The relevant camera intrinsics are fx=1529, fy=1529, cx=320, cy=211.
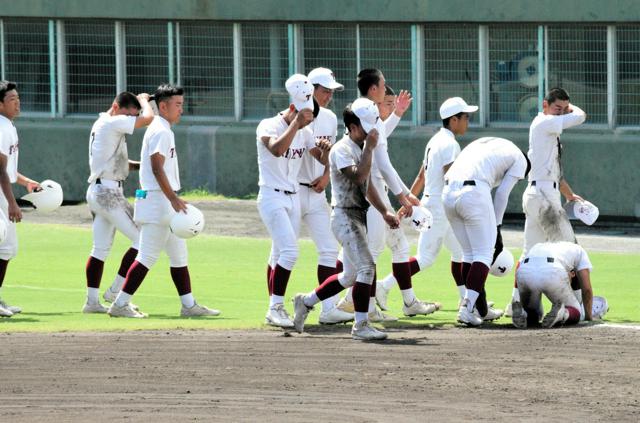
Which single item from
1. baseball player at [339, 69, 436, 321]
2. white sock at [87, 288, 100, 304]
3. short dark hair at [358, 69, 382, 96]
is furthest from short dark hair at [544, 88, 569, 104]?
white sock at [87, 288, 100, 304]

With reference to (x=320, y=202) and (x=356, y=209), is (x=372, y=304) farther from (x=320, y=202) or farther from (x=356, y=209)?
(x=356, y=209)

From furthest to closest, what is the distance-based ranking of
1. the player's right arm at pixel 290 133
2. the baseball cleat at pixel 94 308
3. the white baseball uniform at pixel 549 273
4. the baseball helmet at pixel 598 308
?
the baseball cleat at pixel 94 308, the baseball helmet at pixel 598 308, the white baseball uniform at pixel 549 273, the player's right arm at pixel 290 133

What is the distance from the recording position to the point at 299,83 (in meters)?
13.1

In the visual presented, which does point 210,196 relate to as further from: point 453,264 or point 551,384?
point 551,384

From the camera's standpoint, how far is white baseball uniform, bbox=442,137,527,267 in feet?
44.6

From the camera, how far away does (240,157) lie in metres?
26.4

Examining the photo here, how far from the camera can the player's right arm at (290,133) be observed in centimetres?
1304

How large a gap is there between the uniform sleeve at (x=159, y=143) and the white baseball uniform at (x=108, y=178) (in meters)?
1.16

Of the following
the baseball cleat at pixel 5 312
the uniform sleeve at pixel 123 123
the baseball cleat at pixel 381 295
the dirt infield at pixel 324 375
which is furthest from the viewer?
the uniform sleeve at pixel 123 123

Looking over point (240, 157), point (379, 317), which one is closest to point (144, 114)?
point (379, 317)

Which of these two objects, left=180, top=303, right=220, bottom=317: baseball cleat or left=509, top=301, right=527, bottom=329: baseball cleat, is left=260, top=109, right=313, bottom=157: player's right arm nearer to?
left=180, top=303, right=220, bottom=317: baseball cleat

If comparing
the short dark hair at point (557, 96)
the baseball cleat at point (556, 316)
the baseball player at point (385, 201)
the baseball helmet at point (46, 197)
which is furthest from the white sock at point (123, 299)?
the short dark hair at point (557, 96)

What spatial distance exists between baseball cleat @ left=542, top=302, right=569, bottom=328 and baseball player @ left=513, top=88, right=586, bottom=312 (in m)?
1.24

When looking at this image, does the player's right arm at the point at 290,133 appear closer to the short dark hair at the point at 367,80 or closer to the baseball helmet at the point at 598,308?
the short dark hair at the point at 367,80
